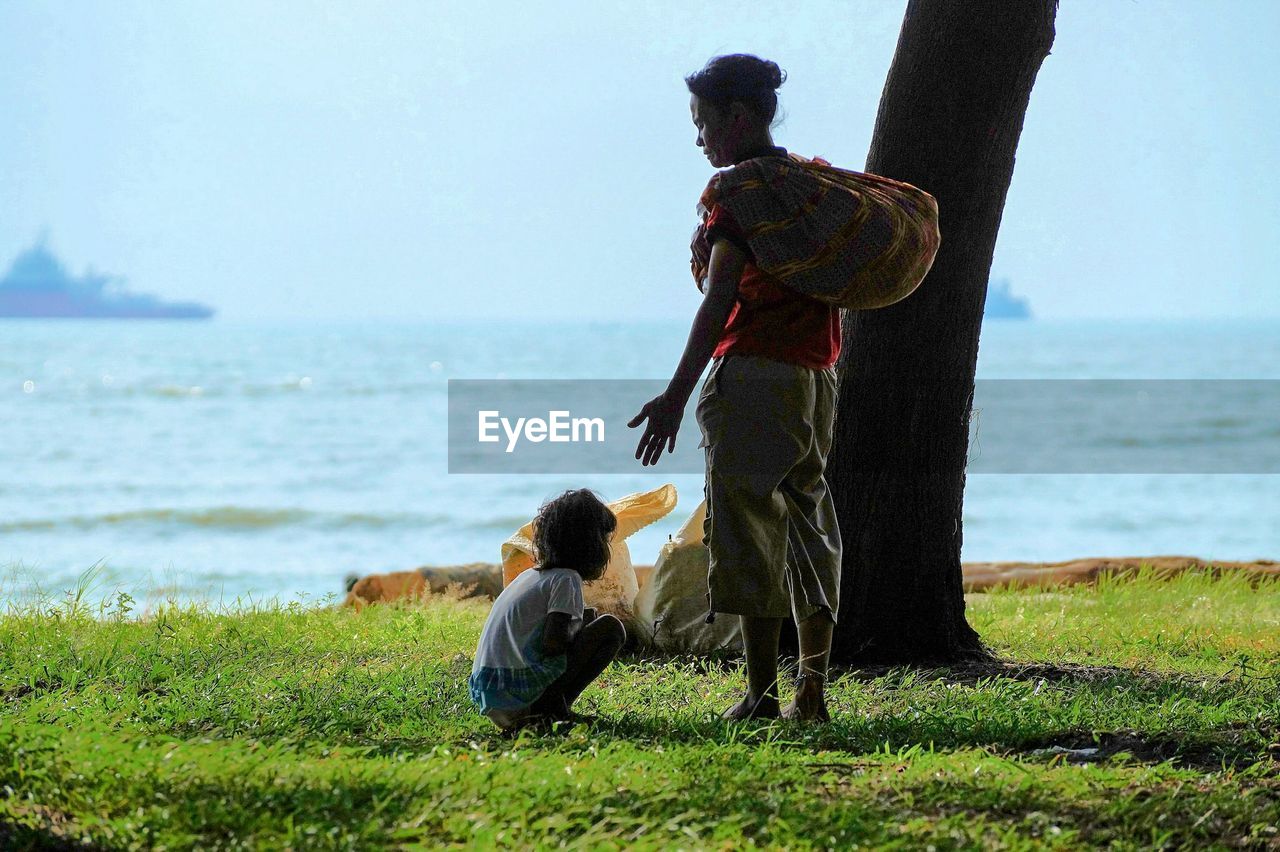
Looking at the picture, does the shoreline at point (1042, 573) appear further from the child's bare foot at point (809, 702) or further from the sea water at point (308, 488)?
the child's bare foot at point (809, 702)

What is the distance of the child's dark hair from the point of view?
396cm

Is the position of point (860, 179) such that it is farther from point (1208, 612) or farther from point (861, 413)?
point (1208, 612)

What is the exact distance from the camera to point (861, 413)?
5098 millimetres

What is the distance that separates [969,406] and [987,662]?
1.04 meters

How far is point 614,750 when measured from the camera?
→ 3.36 m

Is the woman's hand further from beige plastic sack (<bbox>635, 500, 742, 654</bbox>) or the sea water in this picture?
the sea water

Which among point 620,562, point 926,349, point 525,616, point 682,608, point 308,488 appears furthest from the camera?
point 308,488

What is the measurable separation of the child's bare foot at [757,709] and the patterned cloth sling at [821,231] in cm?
122

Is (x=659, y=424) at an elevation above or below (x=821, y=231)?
below

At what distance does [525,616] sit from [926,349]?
2.11 meters

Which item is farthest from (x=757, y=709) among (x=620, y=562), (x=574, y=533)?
(x=620, y=562)

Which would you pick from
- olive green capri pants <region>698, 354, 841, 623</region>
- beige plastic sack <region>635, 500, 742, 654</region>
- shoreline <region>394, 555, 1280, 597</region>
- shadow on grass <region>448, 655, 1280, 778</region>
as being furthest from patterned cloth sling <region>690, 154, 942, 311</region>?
shoreline <region>394, 555, 1280, 597</region>

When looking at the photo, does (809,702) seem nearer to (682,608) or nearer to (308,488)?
(682,608)

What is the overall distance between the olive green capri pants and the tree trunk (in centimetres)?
129
